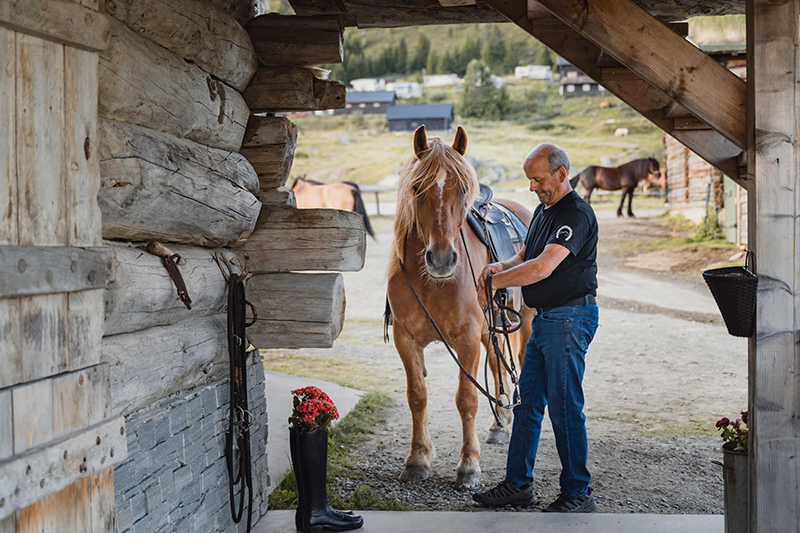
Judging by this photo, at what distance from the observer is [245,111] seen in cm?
374

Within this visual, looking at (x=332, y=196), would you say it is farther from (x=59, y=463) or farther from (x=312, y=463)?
(x=59, y=463)

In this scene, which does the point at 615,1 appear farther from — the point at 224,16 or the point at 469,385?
the point at 469,385

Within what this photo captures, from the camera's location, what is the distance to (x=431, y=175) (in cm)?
417

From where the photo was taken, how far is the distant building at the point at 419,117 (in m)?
42.9

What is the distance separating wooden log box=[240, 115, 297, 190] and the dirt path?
2.07 metres

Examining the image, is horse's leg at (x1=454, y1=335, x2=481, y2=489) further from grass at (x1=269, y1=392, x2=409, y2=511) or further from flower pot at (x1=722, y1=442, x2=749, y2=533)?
flower pot at (x1=722, y1=442, x2=749, y2=533)

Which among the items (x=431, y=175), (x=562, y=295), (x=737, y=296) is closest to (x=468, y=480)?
(x=562, y=295)

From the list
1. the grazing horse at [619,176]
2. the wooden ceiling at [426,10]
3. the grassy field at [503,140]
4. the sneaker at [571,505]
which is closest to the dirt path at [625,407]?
the sneaker at [571,505]

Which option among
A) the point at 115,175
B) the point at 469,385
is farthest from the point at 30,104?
the point at 469,385

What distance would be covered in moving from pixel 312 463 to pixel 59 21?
2368 millimetres

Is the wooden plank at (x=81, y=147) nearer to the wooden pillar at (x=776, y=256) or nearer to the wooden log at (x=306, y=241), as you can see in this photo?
the wooden log at (x=306, y=241)

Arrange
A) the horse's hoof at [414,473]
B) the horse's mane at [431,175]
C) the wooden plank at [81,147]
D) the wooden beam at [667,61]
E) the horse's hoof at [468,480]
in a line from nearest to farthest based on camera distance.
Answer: the wooden plank at [81,147]
the wooden beam at [667,61]
the horse's mane at [431,175]
the horse's hoof at [468,480]
the horse's hoof at [414,473]

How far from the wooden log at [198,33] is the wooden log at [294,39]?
11cm

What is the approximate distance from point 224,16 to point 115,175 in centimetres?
138
